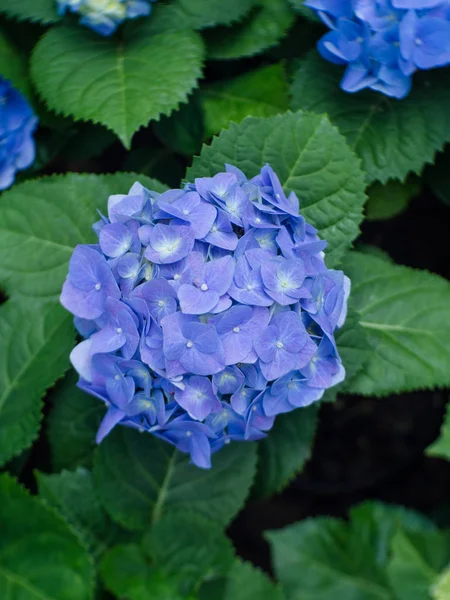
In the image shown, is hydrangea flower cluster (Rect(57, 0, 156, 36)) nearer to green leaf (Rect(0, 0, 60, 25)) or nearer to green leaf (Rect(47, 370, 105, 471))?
green leaf (Rect(0, 0, 60, 25))

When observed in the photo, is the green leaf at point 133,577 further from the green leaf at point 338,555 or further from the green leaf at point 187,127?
the green leaf at point 187,127

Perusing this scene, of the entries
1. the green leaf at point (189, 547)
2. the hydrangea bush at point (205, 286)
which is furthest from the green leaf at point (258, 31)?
the green leaf at point (189, 547)

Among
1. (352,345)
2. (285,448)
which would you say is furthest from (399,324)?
(285,448)

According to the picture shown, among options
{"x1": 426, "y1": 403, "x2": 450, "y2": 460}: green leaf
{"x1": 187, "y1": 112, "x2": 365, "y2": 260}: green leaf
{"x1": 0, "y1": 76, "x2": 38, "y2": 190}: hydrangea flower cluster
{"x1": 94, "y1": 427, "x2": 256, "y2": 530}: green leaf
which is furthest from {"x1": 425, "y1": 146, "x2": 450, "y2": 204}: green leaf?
{"x1": 0, "y1": 76, "x2": 38, "y2": 190}: hydrangea flower cluster

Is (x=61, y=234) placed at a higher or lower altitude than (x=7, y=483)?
higher

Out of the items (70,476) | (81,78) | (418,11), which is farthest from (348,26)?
(70,476)

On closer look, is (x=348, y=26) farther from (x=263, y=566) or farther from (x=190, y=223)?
(x=263, y=566)
